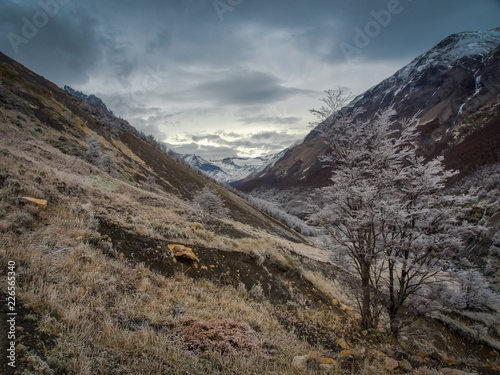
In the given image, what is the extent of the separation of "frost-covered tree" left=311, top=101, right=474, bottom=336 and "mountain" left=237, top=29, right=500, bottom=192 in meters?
1.84

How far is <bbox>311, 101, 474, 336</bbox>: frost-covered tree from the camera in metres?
8.11

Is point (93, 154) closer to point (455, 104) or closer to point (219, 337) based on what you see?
point (219, 337)

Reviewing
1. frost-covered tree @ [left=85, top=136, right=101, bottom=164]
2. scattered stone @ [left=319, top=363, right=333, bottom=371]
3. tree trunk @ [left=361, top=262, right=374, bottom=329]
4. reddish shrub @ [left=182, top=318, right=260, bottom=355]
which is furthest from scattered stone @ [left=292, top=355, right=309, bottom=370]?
frost-covered tree @ [left=85, top=136, right=101, bottom=164]

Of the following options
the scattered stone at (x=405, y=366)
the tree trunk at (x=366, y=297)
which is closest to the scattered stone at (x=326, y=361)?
the scattered stone at (x=405, y=366)

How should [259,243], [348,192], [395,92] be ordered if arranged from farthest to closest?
[395,92] < [259,243] < [348,192]

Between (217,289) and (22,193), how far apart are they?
7482 mm

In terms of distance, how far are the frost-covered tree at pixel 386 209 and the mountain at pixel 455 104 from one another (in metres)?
1.84

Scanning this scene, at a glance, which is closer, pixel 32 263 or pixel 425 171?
pixel 32 263

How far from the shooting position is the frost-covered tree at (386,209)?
8.11m

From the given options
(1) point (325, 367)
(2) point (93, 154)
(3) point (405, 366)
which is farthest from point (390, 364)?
(2) point (93, 154)

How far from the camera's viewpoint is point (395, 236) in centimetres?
877

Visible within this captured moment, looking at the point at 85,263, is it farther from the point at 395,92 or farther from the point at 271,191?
the point at 395,92

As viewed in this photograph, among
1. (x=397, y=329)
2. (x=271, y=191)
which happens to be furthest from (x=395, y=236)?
(x=271, y=191)

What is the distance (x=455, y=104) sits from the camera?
12012cm
